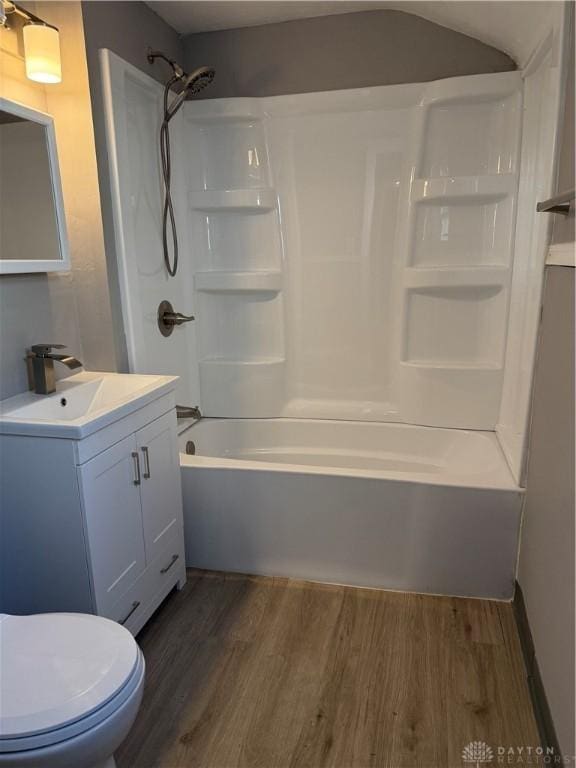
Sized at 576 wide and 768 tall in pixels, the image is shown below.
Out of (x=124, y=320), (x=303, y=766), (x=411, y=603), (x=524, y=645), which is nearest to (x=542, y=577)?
(x=524, y=645)

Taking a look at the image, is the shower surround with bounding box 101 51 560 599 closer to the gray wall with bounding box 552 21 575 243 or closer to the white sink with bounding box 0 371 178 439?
the white sink with bounding box 0 371 178 439

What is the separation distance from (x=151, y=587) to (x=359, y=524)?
801 millimetres

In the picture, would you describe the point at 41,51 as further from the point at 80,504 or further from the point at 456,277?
the point at 456,277

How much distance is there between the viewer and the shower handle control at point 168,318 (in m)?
2.47

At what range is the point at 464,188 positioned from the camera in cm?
240

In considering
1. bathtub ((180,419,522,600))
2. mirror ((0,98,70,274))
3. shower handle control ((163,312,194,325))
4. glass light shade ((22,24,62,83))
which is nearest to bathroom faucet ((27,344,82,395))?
mirror ((0,98,70,274))

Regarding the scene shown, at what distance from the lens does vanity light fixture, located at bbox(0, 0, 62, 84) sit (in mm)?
Answer: 1711

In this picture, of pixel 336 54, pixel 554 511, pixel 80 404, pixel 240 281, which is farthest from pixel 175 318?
pixel 554 511

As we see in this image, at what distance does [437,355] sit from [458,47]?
1.38 meters

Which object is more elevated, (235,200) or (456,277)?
(235,200)

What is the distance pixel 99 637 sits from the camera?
48.1 inches

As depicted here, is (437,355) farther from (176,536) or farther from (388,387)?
(176,536)

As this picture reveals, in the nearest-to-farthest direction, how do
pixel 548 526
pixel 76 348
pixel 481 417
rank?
pixel 548 526 < pixel 76 348 < pixel 481 417

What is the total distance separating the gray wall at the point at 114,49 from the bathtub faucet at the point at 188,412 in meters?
0.45
